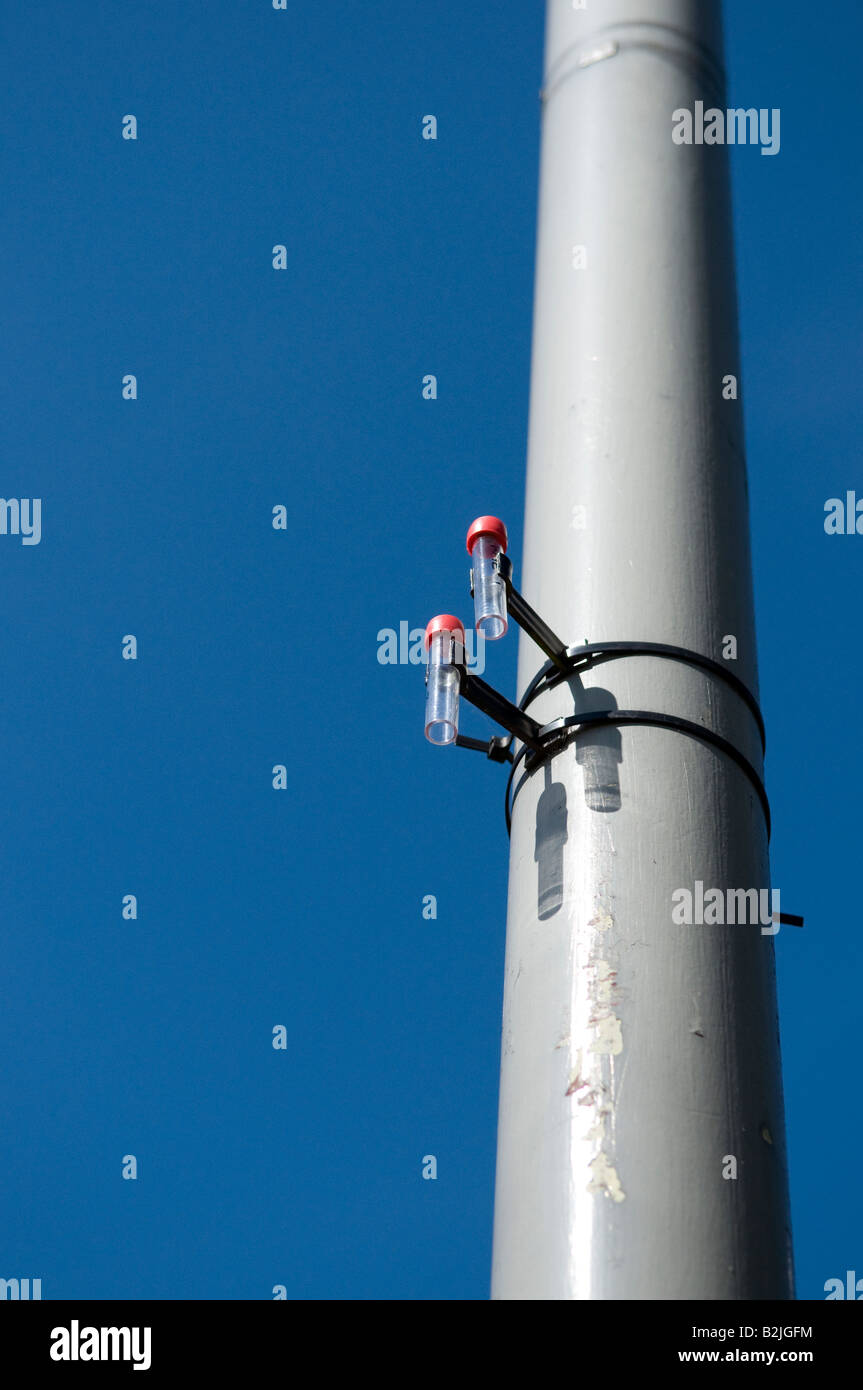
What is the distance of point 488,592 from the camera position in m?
5.18

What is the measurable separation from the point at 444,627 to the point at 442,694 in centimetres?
24

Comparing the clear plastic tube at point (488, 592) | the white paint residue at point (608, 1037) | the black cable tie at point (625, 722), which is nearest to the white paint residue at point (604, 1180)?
the white paint residue at point (608, 1037)

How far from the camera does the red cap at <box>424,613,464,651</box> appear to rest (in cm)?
538

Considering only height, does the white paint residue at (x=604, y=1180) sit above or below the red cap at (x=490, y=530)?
below

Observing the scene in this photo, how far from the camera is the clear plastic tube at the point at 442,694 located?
5211 millimetres

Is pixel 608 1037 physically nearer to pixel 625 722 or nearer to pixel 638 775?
pixel 638 775

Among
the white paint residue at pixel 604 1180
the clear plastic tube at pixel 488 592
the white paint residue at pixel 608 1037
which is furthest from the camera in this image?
the clear plastic tube at pixel 488 592

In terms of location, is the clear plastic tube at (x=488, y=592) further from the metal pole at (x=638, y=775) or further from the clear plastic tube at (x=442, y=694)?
the metal pole at (x=638, y=775)

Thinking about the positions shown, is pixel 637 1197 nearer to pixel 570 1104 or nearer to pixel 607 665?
pixel 570 1104

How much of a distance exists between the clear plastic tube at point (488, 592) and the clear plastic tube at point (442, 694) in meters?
0.16

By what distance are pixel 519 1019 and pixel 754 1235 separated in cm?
93

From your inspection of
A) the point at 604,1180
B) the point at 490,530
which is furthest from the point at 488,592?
the point at 604,1180
